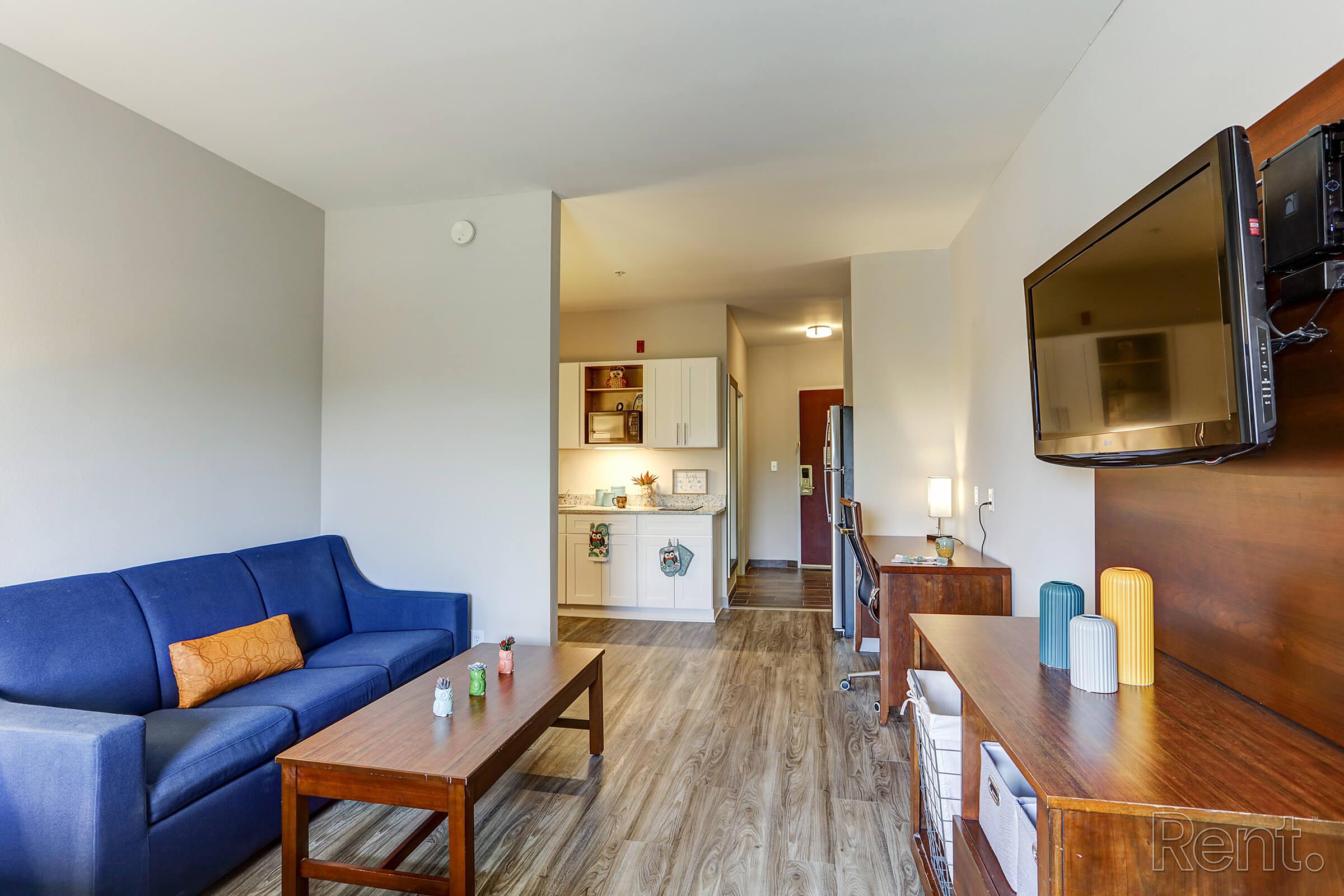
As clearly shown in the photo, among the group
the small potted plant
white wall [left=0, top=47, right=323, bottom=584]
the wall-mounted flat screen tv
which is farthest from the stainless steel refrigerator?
white wall [left=0, top=47, right=323, bottom=584]

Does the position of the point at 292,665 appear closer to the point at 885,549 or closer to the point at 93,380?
the point at 93,380

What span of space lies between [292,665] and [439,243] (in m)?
2.30

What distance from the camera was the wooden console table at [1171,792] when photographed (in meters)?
0.94

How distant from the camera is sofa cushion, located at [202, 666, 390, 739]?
234cm

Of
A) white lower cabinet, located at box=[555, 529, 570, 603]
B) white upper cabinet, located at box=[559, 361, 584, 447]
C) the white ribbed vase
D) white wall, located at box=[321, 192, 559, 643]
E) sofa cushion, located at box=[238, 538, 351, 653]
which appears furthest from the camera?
white upper cabinet, located at box=[559, 361, 584, 447]

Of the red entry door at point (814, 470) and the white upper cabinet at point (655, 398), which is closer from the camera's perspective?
the white upper cabinet at point (655, 398)

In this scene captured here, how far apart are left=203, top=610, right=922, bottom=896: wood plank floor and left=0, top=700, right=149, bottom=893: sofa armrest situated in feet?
1.38

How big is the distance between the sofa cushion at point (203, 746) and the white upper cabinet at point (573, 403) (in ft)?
12.4

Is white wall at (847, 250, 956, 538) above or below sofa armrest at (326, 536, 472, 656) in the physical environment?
above

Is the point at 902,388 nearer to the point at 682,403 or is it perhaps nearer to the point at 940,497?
the point at 940,497

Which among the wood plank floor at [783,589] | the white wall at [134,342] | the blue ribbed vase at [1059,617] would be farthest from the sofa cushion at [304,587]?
the wood plank floor at [783,589]

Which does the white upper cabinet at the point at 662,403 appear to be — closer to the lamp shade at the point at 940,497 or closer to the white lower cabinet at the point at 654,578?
the white lower cabinet at the point at 654,578

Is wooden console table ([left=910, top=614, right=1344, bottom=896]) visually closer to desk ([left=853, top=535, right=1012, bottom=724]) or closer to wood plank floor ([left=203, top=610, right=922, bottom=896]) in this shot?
wood plank floor ([left=203, top=610, right=922, bottom=896])

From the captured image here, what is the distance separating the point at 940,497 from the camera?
405 cm
